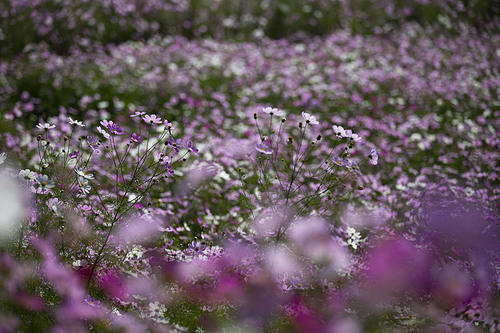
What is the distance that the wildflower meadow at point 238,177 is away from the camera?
2797 mm

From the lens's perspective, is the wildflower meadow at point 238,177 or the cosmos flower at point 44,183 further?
the wildflower meadow at point 238,177

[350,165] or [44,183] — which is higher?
[350,165]

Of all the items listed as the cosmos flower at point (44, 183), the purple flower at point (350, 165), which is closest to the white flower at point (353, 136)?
the purple flower at point (350, 165)

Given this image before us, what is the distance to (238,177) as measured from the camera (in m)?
4.48

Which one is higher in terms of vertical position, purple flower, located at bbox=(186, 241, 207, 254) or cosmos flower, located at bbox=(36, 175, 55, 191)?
purple flower, located at bbox=(186, 241, 207, 254)

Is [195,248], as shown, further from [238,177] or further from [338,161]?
[238,177]

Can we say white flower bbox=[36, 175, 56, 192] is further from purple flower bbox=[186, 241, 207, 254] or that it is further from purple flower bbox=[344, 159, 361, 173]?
purple flower bbox=[344, 159, 361, 173]

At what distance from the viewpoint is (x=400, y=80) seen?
7.38 metres

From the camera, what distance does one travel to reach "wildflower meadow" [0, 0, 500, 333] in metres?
2.80

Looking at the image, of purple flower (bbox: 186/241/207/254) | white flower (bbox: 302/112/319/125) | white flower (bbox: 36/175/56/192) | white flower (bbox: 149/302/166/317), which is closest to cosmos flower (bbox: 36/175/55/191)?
white flower (bbox: 36/175/56/192)

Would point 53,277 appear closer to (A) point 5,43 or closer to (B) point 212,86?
(B) point 212,86

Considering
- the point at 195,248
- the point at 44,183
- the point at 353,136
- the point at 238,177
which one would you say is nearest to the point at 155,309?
the point at 195,248

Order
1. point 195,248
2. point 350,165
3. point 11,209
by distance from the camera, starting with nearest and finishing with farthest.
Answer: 1. point 11,209
2. point 350,165
3. point 195,248

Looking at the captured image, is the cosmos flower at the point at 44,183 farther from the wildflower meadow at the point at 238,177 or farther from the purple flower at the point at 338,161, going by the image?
the purple flower at the point at 338,161
